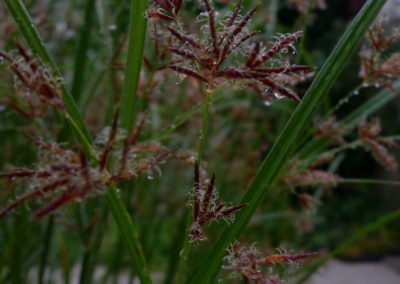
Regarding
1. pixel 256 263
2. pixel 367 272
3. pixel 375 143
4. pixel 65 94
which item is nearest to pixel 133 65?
pixel 65 94

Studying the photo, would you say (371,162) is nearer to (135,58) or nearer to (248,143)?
(248,143)

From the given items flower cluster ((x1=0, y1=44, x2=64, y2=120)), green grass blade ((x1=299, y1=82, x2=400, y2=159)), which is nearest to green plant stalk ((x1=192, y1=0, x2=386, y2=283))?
flower cluster ((x1=0, y1=44, x2=64, y2=120))

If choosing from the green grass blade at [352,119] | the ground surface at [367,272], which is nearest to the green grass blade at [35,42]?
the green grass blade at [352,119]

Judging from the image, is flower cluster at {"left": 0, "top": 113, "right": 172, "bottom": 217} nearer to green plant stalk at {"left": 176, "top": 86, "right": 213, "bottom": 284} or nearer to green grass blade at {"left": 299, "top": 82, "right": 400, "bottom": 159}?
green plant stalk at {"left": 176, "top": 86, "right": 213, "bottom": 284}

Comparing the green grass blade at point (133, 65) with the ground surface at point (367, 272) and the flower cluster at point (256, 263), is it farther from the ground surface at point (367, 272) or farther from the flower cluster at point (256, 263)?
the ground surface at point (367, 272)

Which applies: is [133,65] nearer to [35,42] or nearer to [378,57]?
[35,42]

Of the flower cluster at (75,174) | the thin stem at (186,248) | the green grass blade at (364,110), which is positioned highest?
the flower cluster at (75,174)
